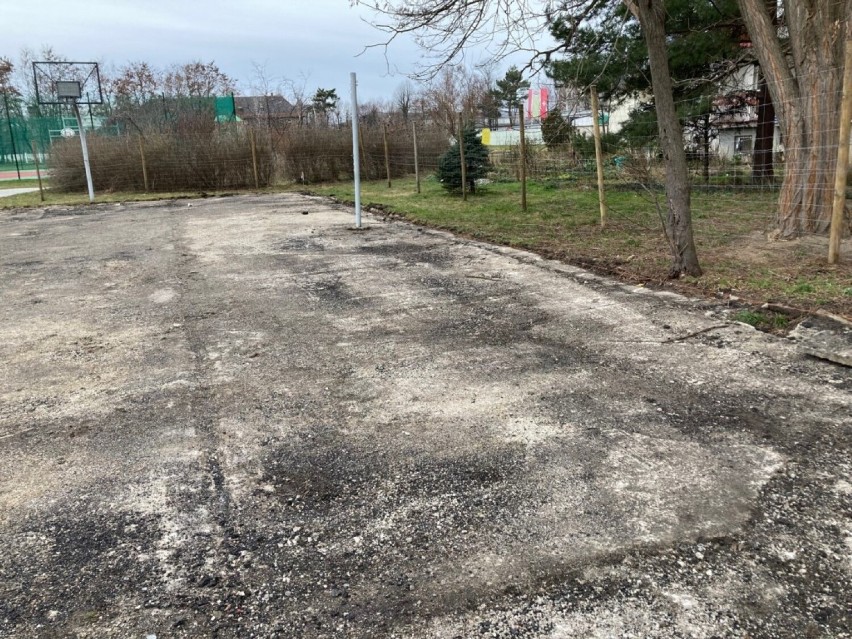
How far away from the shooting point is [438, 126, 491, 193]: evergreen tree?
12578 mm

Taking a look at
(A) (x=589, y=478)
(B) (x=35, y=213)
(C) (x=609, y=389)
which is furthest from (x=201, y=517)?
(B) (x=35, y=213)

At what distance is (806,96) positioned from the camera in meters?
6.33

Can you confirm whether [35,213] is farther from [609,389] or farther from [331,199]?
[609,389]

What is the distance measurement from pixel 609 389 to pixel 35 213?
13.9 meters

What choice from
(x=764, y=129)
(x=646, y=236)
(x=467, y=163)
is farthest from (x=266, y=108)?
(x=646, y=236)

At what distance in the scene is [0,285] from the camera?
606cm

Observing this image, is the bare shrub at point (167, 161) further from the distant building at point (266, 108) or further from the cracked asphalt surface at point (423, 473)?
the cracked asphalt surface at point (423, 473)

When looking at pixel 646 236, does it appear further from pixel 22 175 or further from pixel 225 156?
pixel 22 175

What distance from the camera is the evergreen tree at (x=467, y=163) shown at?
41.3ft

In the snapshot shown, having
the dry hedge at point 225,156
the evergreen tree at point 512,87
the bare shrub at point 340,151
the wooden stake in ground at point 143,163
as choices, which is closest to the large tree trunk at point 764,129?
the evergreen tree at point 512,87

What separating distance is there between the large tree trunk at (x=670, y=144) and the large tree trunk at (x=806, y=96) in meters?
1.99

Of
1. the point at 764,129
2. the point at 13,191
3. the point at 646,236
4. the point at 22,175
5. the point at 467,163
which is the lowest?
the point at 646,236

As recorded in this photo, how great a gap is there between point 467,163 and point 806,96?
7.02m

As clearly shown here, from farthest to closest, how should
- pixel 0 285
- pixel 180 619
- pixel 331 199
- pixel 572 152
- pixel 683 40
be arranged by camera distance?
pixel 331 199
pixel 572 152
pixel 683 40
pixel 0 285
pixel 180 619
